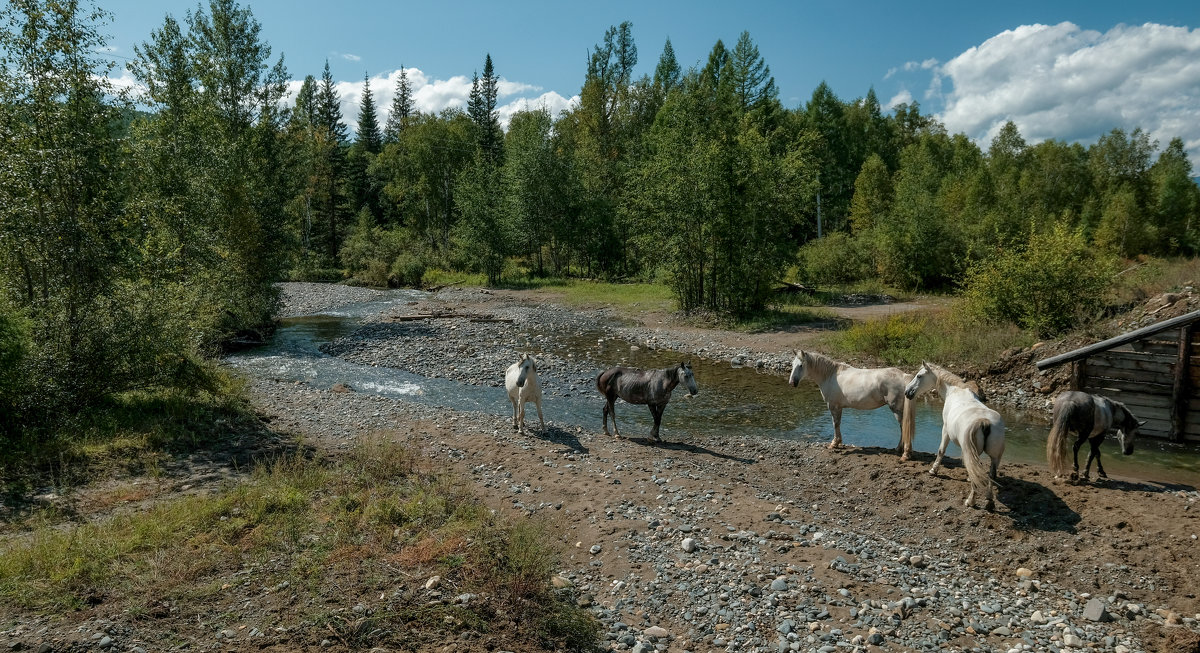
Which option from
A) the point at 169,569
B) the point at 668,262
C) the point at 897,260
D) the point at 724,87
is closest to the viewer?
the point at 169,569

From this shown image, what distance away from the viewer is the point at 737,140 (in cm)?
2892

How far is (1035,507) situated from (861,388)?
3548mm

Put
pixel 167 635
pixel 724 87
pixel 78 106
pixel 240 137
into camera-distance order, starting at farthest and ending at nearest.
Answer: pixel 724 87 < pixel 240 137 < pixel 78 106 < pixel 167 635

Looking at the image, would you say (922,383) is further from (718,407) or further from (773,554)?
(718,407)

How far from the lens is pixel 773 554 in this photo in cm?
755

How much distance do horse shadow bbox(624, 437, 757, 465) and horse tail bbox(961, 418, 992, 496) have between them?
12.4ft

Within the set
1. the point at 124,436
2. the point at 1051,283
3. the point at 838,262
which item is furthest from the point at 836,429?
the point at 838,262

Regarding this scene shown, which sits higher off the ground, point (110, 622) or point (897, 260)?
point (897, 260)

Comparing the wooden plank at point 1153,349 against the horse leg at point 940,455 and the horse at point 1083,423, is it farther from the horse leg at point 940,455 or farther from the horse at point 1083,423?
the horse leg at point 940,455

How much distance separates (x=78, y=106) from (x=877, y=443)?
703 inches

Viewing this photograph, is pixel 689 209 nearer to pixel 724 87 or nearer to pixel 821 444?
pixel 821 444

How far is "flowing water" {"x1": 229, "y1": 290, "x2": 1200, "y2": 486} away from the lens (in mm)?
12070

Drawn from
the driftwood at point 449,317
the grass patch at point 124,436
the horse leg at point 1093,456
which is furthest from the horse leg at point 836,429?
the driftwood at point 449,317

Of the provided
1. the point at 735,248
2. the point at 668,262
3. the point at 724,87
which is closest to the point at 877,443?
the point at 735,248
